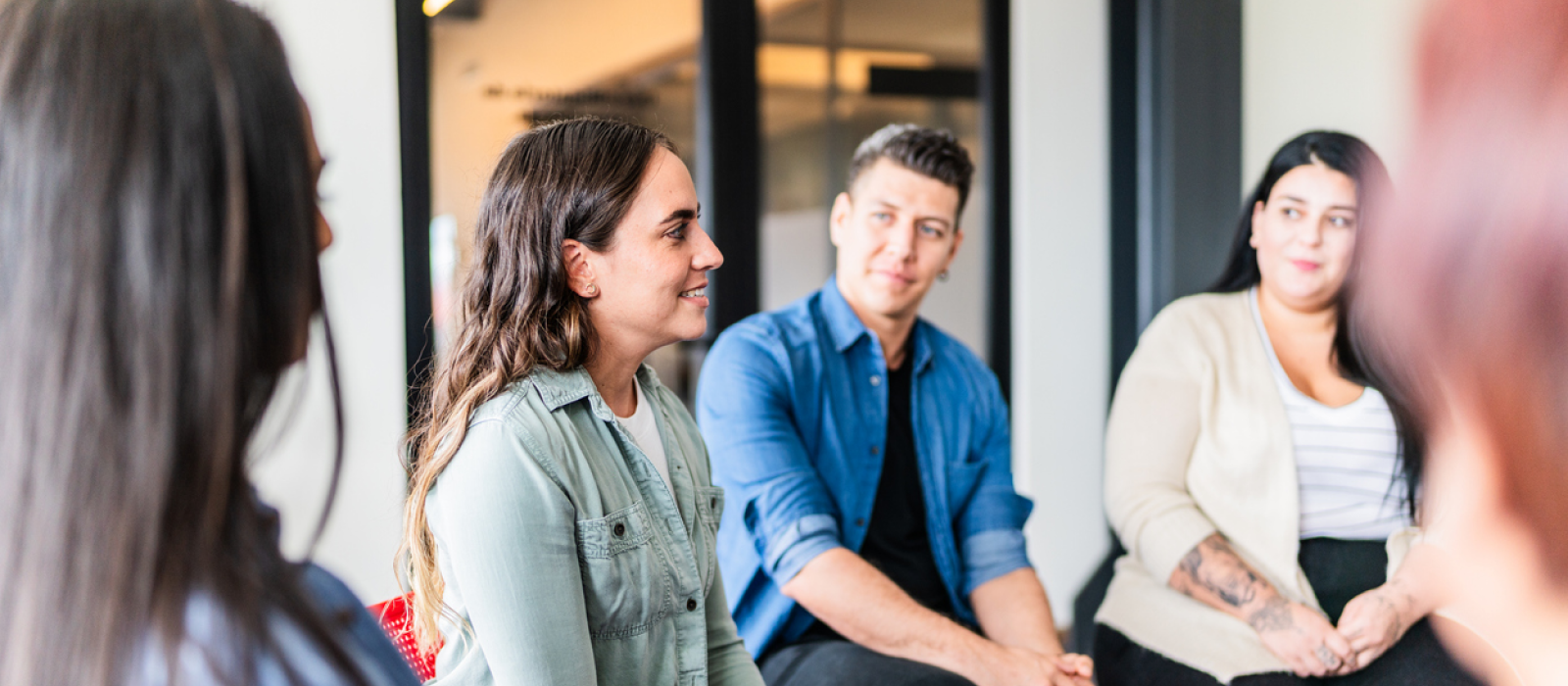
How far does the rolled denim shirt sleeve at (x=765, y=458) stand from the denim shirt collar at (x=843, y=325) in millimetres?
154

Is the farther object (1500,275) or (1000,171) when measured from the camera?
(1000,171)

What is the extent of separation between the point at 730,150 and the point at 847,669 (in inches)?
67.3

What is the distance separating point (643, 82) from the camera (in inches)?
115

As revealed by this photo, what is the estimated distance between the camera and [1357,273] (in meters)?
1.97

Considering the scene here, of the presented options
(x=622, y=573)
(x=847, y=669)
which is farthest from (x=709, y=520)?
(x=847, y=669)

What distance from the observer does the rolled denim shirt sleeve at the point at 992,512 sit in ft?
6.45

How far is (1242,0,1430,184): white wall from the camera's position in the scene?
9.60 feet

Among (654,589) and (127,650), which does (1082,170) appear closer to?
(654,589)

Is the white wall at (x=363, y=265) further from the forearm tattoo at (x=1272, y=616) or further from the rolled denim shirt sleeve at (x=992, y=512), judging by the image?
the forearm tattoo at (x=1272, y=616)

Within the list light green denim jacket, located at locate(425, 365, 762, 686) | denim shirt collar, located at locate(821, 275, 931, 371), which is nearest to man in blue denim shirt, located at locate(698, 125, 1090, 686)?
denim shirt collar, located at locate(821, 275, 931, 371)

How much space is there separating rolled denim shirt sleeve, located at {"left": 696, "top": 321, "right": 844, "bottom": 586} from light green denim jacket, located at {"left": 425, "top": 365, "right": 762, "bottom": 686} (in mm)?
317

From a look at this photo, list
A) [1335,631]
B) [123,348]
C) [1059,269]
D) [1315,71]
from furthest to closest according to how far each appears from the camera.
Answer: [1059,269], [1315,71], [1335,631], [123,348]

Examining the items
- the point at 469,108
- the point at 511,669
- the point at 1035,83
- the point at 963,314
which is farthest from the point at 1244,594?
the point at 469,108

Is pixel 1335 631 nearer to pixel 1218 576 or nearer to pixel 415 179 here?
pixel 1218 576
